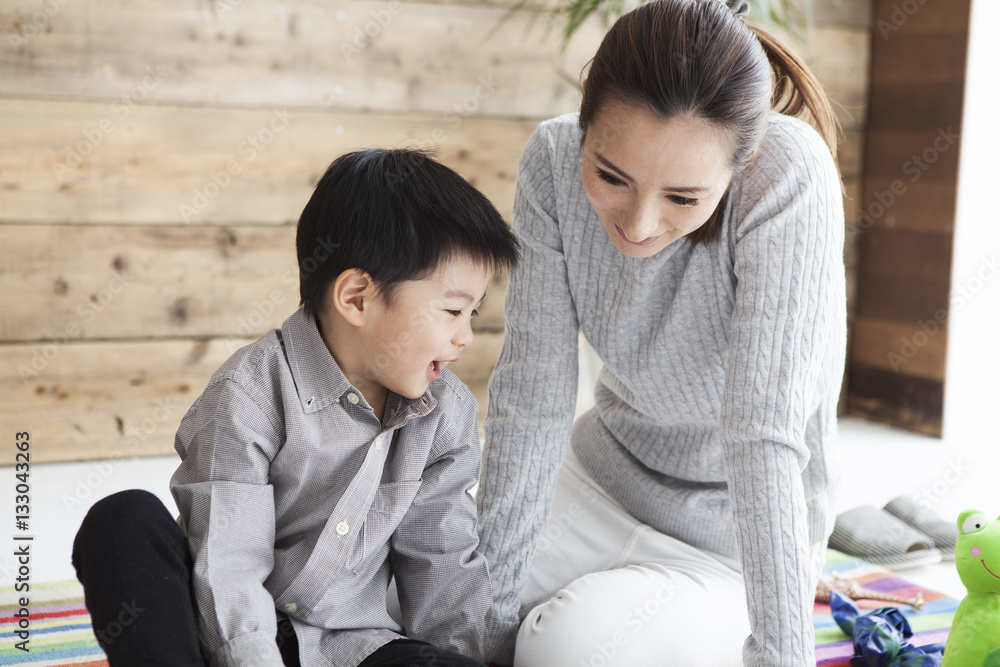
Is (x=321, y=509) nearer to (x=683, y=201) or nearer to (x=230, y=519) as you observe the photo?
(x=230, y=519)

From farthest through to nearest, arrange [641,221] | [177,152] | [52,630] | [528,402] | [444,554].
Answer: [177,152], [52,630], [528,402], [444,554], [641,221]

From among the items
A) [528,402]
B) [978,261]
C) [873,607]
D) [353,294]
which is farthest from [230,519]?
[978,261]

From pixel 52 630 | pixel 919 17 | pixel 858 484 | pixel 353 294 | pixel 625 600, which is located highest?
pixel 919 17

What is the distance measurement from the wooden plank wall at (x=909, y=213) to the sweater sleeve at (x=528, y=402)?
164 centimetres

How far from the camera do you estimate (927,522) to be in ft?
5.54

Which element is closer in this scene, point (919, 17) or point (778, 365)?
point (778, 365)

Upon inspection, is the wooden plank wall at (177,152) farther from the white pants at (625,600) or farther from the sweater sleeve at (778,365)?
the sweater sleeve at (778,365)

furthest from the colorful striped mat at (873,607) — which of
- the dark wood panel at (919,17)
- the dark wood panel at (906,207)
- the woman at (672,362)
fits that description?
the dark wood panel at (919,17)

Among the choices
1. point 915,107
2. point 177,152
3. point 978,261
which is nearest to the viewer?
point 177,152

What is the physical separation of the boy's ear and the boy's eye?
0.98 ft

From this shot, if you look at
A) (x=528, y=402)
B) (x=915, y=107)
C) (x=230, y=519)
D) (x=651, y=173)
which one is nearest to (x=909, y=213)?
(x=915, y=107)

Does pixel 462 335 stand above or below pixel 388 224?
below

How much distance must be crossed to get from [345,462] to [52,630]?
1.91ft

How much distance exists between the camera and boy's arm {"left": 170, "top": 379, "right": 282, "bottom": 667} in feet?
2.74
